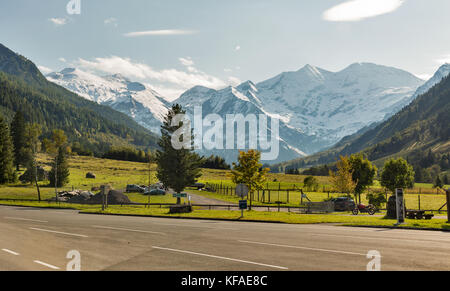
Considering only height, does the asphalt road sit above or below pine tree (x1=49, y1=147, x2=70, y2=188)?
below

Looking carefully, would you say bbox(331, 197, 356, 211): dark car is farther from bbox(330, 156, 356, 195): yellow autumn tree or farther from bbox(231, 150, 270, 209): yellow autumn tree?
bbox(231, 150, 270, 209): yellow autumn tree

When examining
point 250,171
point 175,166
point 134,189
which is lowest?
point 134,189

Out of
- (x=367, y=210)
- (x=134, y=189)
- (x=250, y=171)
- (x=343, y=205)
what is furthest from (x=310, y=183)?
(x=250, y=171)

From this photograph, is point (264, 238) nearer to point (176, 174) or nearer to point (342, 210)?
point (342, 210)

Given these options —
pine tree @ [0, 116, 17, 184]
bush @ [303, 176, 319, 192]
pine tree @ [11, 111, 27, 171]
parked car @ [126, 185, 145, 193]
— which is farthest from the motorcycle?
pine tree @ [11, 111, 27, 171]

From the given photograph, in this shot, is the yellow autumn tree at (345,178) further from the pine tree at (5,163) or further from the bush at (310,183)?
the pine tree at (5,163)

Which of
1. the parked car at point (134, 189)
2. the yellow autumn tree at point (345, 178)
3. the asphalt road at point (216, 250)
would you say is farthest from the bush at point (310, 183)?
the asphalt road at point (216, 250)

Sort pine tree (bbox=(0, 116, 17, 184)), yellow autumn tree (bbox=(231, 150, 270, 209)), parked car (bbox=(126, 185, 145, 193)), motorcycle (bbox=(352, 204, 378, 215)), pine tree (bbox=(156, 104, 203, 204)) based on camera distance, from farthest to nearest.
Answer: pine tree (bbox=(0, 116, 17, 184)) → parked car (bbox=(126, 185, 145, 193)) → pine tree (bbox=(156, 104, 203, 204)) → motorcycle (bbox=(352, 204, 378, 215)) → yellow autumn tree (bbox=(231, 150, 270, 209))

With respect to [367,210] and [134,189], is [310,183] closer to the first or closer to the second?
[134,189]

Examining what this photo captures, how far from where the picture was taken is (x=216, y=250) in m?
14.8

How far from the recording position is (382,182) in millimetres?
68000

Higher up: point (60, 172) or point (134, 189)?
point (60, 172)

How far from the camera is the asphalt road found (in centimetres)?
1199

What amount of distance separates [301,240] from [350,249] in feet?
10.3
